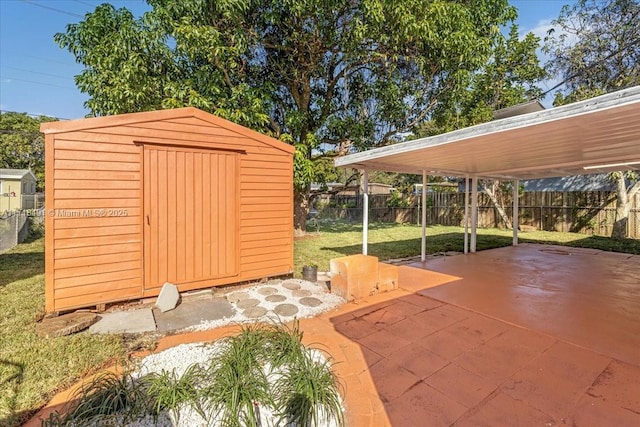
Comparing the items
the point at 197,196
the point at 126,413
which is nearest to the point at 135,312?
the point at 197,196

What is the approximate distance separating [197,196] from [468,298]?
4.02 m

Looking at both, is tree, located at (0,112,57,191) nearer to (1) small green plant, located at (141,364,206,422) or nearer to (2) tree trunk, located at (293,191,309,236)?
(2) tree trunk, located at (293,191,309,236)

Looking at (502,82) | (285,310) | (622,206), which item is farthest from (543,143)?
(622,206)

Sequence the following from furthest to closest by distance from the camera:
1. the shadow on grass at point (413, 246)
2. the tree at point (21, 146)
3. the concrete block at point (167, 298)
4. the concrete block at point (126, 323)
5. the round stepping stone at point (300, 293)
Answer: the tree at point (21, 146) → the shadow on grass at point (413, 246) → the round stepping stone at point (300, 293) → the concrete block at point (167, 298) → the concrete block at point (126, 323)

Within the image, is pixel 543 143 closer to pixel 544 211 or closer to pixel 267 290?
pixel 267 290

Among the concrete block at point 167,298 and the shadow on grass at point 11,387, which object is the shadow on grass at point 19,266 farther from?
the shadow on grass at point 11,387

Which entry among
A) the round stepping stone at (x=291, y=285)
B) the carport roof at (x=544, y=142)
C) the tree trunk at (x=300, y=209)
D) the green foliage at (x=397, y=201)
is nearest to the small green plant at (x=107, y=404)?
the round stepping stone at (x=291, y=285)

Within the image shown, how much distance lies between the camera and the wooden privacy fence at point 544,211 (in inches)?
442

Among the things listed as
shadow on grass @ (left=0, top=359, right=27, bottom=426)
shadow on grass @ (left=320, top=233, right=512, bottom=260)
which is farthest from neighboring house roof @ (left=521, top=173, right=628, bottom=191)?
shadow on grass @ (left=0, top=359, right=27, bottom=426)

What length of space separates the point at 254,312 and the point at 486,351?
2.49m

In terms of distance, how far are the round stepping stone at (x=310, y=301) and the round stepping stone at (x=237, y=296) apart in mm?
827

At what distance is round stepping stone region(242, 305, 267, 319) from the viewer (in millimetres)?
3645

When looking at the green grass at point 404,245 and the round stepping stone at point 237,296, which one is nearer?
the round stepping stone at point 237,296

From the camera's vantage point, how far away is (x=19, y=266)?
19.6 ft
